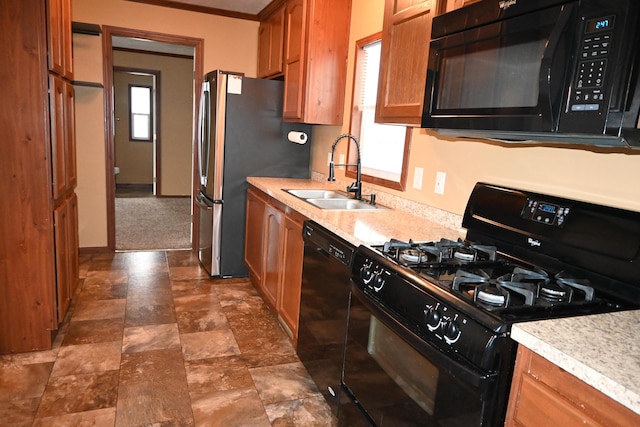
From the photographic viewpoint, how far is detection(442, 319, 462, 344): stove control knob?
1155 mm

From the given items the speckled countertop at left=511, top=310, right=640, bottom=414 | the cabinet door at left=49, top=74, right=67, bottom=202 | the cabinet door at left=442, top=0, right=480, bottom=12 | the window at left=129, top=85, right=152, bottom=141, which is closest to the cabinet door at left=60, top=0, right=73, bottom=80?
the cabinet door at left=49, top=74, right=67, bottom=202

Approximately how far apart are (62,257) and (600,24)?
2.83m

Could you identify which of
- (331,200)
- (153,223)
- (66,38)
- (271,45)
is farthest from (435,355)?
(153,223)

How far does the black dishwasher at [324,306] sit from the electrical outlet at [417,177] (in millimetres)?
648

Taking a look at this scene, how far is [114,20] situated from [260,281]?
2.79 meters

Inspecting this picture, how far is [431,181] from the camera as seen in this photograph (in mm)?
2346

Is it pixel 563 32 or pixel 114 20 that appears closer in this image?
pixel 563 32

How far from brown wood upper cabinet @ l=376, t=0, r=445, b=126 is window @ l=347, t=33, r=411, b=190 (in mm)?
663

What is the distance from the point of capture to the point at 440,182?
7.43ft

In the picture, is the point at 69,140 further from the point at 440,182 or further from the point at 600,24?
the point at 600,24

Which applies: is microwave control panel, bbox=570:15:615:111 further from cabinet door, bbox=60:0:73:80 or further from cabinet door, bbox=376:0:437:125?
cabinet door, bbox=60:0:73:80

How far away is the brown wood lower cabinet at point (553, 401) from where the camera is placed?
846 millimetres

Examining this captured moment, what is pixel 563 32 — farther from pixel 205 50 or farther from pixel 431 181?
pixel 205 50

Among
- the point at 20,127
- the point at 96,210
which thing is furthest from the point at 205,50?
→ the point at 20,127
